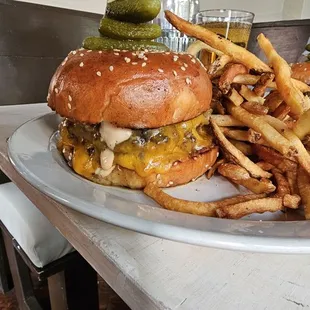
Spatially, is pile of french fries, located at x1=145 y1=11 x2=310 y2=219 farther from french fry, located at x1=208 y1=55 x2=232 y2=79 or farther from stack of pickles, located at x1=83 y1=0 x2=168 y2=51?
stack of pickles, located at x1=83 y1=0 x2=168 y2=51

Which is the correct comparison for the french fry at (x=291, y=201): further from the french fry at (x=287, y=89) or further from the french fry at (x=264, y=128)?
the french fry at (x=287, y=89)

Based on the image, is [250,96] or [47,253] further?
[47,253]

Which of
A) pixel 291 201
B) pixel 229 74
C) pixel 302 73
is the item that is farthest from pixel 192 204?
pixel 302 73

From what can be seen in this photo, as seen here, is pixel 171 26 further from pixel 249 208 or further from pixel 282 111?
pixel 249 208

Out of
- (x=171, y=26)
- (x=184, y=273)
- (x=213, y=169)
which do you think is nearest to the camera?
(x=184, y=273)

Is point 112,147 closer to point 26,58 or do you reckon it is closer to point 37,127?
point 37,127
